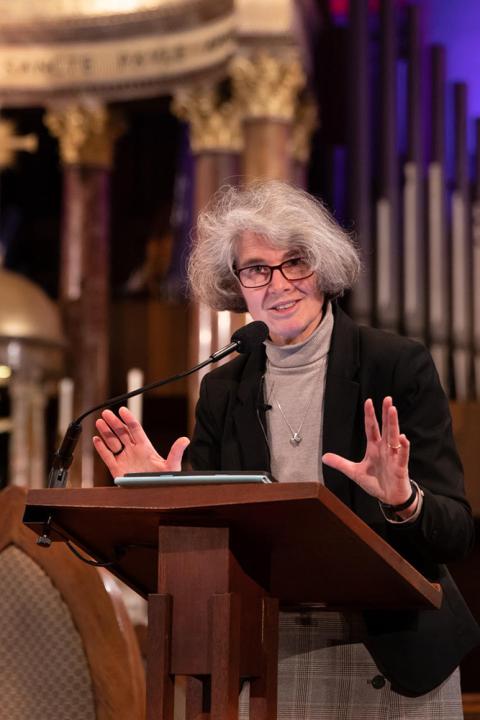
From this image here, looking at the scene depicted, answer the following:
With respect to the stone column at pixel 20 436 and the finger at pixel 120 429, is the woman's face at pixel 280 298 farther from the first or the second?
the stone column at pixel 20 436

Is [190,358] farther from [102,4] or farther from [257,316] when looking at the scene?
[257,316]

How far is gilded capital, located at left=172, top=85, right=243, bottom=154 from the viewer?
313 inches

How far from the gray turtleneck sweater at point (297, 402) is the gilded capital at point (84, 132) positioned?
6.02m

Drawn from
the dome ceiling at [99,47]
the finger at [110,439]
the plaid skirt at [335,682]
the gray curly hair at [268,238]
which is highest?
the dome ceiling at [99,47]

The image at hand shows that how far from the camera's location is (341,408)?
252cm

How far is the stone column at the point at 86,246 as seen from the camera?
834 centimetres

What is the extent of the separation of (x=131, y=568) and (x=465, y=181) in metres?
5.60

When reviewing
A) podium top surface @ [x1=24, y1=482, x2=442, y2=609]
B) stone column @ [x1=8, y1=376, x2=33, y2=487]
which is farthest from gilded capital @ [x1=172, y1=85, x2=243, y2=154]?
podium top surface @ [x1=24, y1=482, x2=442, y2=609]

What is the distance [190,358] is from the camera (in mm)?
8039

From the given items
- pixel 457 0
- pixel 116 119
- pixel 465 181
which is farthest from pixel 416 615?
pixel 116 119

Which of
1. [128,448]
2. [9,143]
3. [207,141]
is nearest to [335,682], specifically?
[128,448]

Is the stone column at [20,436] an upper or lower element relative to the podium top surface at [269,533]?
lower

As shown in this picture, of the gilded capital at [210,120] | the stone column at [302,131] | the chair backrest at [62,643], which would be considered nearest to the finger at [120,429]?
the chair backrest at [62,643]

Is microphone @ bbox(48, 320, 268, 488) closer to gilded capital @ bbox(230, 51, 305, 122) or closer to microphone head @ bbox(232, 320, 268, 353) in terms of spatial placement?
microphone head @ bbox(232, 320, 268, 353)
